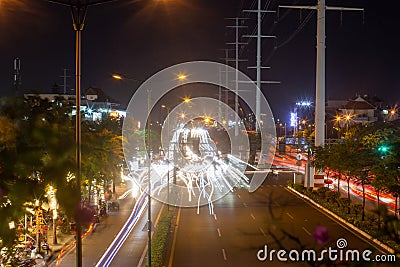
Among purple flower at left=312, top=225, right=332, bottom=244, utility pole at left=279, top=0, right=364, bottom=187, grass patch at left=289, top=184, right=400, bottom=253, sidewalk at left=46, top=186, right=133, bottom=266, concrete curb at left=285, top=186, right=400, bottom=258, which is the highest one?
utility pole at left=279, top=0, right=364, bottom=187

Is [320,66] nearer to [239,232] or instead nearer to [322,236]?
[239,232]

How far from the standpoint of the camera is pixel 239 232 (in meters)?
23.4

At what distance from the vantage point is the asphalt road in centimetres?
1869

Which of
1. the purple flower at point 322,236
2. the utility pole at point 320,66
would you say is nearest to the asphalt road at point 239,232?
the utility pole at point 320,66

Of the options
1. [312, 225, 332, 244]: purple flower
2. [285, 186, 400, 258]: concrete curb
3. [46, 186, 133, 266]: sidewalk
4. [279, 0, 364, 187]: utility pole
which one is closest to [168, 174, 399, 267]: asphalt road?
[285, 186, 400, 258]: concrete curb

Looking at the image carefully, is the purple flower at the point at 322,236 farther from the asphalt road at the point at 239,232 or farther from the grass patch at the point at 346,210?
the grass patch at the point at 346,210

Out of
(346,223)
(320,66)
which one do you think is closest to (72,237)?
(346,223)

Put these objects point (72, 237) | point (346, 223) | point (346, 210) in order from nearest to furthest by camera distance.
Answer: point (72, 237), point (346, 223), point (346, 210)

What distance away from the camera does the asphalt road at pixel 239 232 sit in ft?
61.3

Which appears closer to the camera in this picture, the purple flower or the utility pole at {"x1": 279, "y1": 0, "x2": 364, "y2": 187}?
the purple flower

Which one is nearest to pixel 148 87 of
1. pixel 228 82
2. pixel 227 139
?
pixel 227 139

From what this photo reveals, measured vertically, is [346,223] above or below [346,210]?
below

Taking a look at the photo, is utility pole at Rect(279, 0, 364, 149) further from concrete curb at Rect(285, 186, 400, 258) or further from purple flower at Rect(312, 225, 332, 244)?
purple flower at Rect(312, 225, 332, 244)

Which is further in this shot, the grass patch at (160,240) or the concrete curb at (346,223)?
the concrete curb at (346,223)
